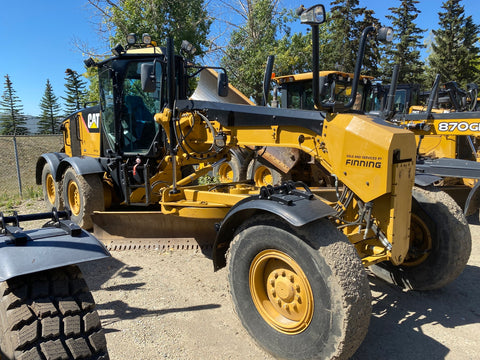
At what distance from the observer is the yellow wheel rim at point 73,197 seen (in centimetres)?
629

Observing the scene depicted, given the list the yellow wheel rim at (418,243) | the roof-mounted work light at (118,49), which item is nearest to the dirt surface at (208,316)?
the yellow wheel rim at (418,243)

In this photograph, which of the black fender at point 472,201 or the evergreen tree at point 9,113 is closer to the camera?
the black fender at point 472,201

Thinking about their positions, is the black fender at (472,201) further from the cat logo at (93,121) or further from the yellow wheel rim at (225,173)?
the cat logo at (93,121)

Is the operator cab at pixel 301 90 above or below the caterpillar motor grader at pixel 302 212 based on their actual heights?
above

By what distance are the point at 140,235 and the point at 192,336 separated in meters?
2.23

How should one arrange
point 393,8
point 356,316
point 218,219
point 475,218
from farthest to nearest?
point 393,8 < point 475,218 < point 218,219 < point 356,316

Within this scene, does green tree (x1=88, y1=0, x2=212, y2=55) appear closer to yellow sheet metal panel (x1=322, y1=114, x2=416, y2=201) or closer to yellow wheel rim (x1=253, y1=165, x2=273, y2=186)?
yellow wheel rim (x1=253, y1=165, x2=273, y2=186)

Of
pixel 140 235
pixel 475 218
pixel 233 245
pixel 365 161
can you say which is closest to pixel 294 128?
pixel 365 161

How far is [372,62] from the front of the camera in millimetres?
24812

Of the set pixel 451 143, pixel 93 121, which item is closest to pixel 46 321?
pixel 93 121

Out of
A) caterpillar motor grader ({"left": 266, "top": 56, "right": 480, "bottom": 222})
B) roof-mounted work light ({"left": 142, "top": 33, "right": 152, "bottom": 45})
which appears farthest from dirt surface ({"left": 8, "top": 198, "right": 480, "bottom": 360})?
roof-mounted work light ({"left": 142, "top": 33, "right": 152, "bottom": 45})

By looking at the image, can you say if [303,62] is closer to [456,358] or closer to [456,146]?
[456,146]

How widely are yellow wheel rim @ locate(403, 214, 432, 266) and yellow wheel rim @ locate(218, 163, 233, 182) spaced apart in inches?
255

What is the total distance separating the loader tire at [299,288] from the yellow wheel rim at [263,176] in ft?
19.1
